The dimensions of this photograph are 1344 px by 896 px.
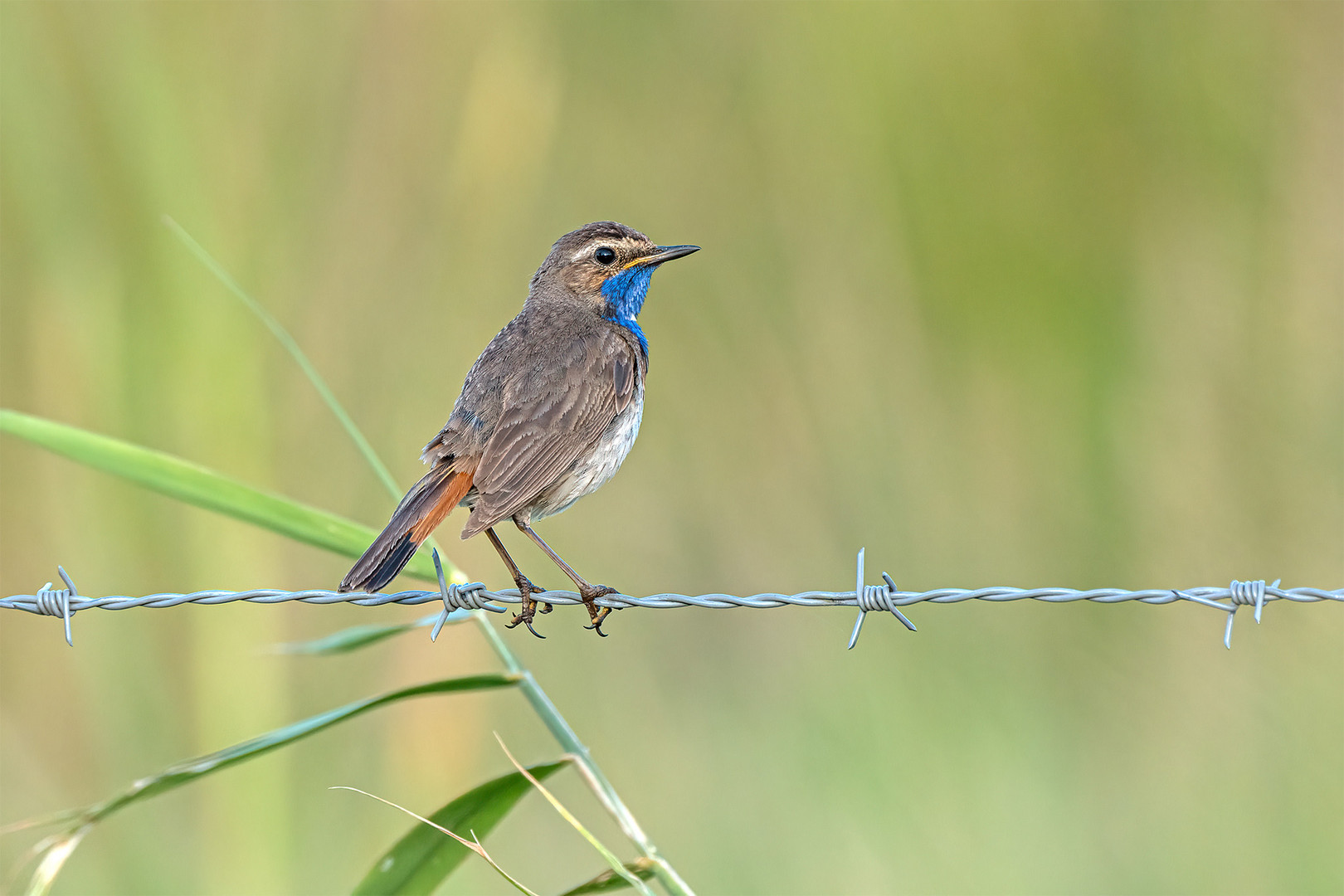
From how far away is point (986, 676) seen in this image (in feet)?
18.6

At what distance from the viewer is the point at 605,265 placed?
16.6ft

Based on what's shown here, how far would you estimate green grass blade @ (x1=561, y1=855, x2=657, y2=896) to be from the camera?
115 inches

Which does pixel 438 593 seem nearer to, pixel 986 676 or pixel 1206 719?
pixel 986 676

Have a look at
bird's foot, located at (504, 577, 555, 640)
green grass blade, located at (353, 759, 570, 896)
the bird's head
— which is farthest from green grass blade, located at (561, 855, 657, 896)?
the bird's head

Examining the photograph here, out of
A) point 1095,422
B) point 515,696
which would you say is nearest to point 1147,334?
point 1095,422

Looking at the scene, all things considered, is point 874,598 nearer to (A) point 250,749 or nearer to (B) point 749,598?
(B) point 749,598

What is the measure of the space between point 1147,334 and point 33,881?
216 inches

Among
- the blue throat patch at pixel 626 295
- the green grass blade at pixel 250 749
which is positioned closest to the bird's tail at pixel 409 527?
the green grass blade at pixel 250 749

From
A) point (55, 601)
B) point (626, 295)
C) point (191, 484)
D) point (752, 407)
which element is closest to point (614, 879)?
point (191, 484)

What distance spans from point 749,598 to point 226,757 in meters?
1.27

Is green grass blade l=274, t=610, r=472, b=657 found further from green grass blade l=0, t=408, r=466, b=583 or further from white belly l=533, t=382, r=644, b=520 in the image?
white belly l=533, t=382, r=644, b=520

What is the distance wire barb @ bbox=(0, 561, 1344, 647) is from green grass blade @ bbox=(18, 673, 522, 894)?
175 mm

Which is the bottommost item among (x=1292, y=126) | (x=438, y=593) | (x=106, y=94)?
(x=438, y=593)

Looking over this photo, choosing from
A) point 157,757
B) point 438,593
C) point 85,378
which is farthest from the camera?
point 85,378
